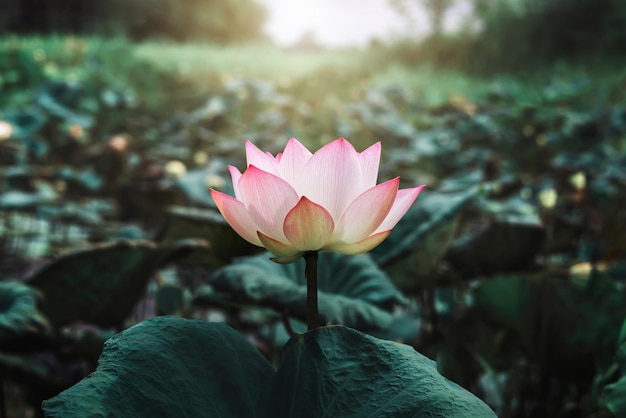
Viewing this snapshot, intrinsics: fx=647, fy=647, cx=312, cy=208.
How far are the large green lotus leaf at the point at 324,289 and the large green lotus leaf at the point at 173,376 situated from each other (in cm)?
13

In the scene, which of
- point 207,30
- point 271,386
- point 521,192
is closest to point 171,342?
point 271,386

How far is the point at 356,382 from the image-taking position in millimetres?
400

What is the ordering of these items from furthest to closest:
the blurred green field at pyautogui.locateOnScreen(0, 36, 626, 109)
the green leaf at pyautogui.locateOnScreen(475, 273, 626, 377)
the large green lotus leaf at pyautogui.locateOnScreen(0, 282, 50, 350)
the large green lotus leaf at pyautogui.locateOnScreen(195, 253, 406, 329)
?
the blurred green field at pyautogui.locateOnScreen(0, 36, 626, 109)
the green leaf at pyautogui.locateOnScreen(475, 273, 626, 377)
the large green lotus leaf at pyautogui.locateOnScreen(0, 282, 50, 350)
the large green lotus leaf at pyautogui.locateOnScreen(195, 253, 406, 329)

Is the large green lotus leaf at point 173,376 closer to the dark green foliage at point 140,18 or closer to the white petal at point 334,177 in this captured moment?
the white petal at point 334,177

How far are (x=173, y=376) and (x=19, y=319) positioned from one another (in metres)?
0.36

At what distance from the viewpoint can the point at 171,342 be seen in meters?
0.41

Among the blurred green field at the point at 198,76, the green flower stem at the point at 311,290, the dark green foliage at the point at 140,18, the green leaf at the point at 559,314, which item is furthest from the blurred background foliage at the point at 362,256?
the dark green foliage at the point at 140,18

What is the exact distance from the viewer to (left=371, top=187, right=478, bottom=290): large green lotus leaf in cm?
76

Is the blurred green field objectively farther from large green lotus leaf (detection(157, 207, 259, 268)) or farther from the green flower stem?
the green flower stem

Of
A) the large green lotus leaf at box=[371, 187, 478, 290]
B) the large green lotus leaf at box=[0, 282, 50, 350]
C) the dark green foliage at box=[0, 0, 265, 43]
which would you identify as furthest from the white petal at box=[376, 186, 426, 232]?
the dark green foliage at box=[0, 0, 265, 43]

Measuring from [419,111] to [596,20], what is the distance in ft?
23.0

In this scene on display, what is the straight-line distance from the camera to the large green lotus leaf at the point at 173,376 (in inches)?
14.6

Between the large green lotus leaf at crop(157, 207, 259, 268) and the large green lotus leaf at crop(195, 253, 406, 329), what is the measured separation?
0.47 ft

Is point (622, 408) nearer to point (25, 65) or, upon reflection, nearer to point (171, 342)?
point (171, 342)
